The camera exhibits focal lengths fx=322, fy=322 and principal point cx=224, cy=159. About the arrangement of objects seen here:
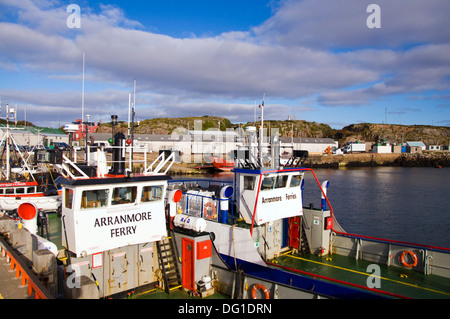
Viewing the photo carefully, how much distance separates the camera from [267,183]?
556 inches

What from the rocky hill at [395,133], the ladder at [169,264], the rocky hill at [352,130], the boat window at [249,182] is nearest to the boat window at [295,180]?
the boat window at [249,182]

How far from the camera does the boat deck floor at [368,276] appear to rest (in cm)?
1105

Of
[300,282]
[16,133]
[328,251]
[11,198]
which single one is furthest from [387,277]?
[16,133]

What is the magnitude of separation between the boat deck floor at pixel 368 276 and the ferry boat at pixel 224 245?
40mm

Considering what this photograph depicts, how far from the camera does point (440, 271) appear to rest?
1212 centimetres

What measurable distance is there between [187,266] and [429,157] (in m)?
122

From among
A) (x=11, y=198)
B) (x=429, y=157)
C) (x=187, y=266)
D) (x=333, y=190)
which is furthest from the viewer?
(x=429, y=157)

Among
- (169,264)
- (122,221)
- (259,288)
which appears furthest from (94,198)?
(259,288)

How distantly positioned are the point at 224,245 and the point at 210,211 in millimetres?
1853

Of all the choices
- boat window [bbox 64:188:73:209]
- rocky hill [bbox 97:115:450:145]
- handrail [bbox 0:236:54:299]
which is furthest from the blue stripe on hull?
rocky hill [bbox 97:115:450:145]

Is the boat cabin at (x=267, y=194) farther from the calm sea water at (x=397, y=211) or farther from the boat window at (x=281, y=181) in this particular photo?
the calm sea water at (x=397, y=211)

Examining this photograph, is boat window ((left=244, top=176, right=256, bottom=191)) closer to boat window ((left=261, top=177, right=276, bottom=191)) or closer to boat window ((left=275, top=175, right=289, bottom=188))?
boat window ((left=261, top=177, right=276, bottom=191))

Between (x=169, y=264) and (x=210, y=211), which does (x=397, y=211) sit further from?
(x=169, y=264)
